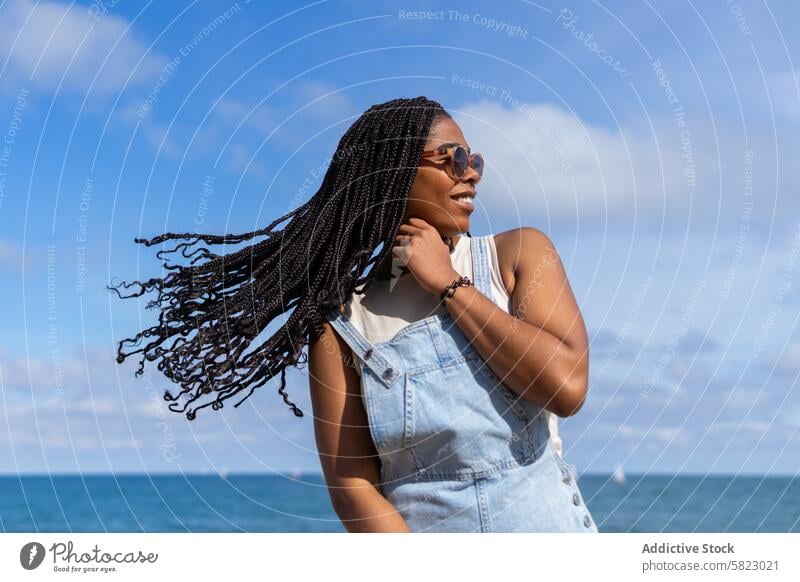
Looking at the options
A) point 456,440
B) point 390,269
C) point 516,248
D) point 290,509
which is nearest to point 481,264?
point 516,248

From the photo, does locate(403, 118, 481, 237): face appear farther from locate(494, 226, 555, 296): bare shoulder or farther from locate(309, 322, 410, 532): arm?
locate(309, 322, 410, 532): arm

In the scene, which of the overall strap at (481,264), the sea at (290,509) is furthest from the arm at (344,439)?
the sea at (290,509)

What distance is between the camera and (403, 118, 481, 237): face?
4.76 meters

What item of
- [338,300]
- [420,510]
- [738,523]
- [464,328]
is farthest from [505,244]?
[738,523]

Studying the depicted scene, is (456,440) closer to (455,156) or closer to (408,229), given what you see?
(408,229)

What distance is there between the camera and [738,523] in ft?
147

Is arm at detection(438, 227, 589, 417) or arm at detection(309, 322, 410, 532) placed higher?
arm at detection(438, 227, 589, 417)

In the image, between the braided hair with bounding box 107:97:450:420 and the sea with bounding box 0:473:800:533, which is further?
the sea with bounding box 0:473:800:533

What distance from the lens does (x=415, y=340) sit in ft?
15.4

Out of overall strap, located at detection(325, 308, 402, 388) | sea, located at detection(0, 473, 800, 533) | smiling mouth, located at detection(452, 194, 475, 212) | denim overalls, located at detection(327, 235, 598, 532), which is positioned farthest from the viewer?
sea, located at detection(0, 473, 800, 533)

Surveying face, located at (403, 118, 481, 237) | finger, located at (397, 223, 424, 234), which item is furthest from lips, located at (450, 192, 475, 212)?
finger, located at (397, 223, 424, 234)

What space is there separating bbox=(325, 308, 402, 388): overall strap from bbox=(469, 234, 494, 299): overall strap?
1.77 feet

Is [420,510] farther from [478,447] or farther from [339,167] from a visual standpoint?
[339,167]
